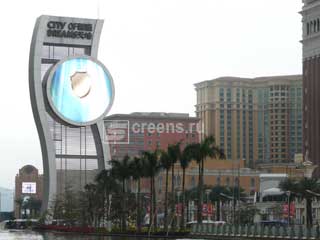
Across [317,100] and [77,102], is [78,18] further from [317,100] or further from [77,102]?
[317,100]

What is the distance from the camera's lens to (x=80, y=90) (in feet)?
534

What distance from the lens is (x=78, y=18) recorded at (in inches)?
6462

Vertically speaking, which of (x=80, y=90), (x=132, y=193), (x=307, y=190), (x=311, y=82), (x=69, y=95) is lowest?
(x=132, y=193)

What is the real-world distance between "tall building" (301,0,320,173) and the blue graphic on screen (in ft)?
121

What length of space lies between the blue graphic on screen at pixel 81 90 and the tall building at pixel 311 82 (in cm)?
3698

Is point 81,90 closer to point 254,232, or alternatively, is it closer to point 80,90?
point 80,90

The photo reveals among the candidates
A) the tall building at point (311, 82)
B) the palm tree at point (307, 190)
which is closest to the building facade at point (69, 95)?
the tall building at point (311, 82)

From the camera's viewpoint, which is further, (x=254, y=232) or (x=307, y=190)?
(x=307, y=190)

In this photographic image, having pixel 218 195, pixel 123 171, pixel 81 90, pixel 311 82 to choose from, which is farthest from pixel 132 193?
pixel 311 82

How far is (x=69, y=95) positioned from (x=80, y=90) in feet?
10.5

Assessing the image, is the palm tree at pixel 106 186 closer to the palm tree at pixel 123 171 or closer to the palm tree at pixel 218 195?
the palm tree at pixel 123 171

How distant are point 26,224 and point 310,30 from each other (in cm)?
7051

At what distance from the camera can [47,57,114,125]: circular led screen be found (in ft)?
520

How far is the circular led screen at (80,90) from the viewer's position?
159 meters
